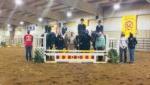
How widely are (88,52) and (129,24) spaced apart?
1841 cm

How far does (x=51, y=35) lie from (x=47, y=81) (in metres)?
6.78

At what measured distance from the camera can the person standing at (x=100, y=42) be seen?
15.5m

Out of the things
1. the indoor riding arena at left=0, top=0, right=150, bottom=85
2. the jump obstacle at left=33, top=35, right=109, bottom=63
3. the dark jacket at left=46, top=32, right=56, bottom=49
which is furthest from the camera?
the dark jacket at left=46, top=32, right=56, bottom=49

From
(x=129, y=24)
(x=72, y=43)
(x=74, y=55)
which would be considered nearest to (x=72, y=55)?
(x=74, y=55)

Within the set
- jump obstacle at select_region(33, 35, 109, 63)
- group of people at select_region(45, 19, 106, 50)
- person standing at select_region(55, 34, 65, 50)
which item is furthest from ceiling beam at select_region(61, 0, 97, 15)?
jump obstacle at select_region(33, 35, 109, 63)

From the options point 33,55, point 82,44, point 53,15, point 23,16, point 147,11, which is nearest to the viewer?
point 82,44

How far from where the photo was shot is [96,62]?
15836mm

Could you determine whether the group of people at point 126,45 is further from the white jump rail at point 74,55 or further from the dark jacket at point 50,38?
Answer: the dark jacket at point 50,38

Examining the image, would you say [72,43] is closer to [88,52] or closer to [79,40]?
[79,40]

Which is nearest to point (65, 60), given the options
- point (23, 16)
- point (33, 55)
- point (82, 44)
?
point (82, 44)

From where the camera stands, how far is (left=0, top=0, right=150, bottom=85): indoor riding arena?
32.4 feet

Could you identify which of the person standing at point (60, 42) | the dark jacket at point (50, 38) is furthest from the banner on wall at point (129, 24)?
the dark jacket at point (50, 38)

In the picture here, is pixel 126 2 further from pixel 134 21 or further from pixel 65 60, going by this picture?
pixel 65 60

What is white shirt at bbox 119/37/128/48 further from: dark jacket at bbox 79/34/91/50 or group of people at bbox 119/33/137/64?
dark jacket at bbox 79/34/91/50
